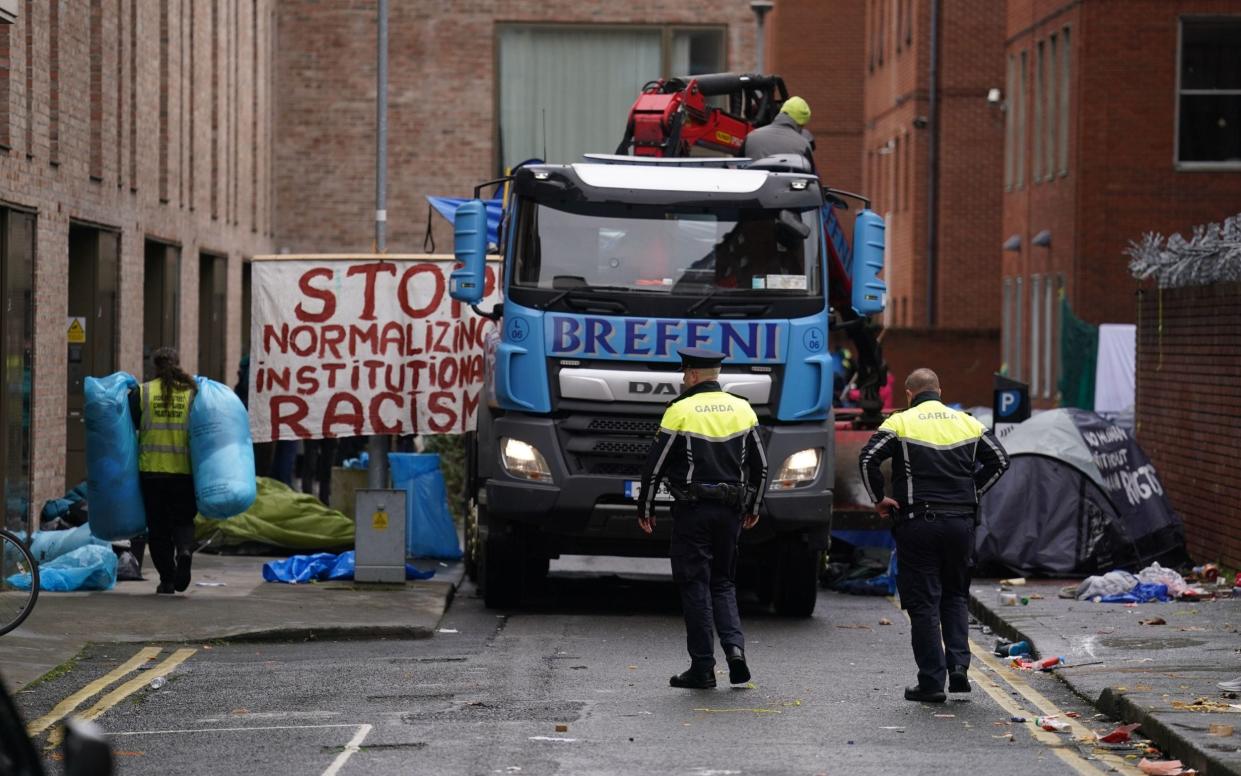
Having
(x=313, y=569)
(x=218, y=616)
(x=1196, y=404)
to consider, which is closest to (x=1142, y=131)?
(x=1196, y=404)

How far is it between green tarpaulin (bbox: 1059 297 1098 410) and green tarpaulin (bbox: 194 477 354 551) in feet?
47.6

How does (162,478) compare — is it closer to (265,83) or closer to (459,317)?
(459,317)

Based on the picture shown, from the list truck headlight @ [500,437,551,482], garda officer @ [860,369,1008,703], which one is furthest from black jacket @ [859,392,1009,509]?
truck headlight @ [500,437,551,482]

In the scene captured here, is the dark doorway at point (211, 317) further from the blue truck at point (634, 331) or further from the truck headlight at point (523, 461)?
the truck headlight at point (523, 461)

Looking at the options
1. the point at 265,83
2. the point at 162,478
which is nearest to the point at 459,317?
the point at 162,478

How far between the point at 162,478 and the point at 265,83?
733 inches

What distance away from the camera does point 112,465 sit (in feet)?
52.7

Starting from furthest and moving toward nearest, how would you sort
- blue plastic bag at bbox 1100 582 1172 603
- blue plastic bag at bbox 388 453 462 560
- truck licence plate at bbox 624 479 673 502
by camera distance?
blue plastic bag at bbox 388 453 462 560
blue plastic bag at bbox 1100 582 1172 603
truck licence plate at bbox 624 479 673 502

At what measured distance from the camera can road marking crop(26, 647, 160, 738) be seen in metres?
10.5

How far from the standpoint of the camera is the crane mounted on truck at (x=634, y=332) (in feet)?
50.4

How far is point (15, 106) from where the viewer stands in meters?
18.3

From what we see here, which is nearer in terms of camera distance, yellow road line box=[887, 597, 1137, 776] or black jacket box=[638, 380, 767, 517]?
yellow road line box=[887, 597, 1137, 776]

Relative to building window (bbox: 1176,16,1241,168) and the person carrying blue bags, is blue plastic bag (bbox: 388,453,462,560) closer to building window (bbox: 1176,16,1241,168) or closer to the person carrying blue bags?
the person carrying blue bags

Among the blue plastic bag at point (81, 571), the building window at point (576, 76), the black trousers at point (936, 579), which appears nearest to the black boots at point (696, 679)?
the black trousers at point (936, 579)
